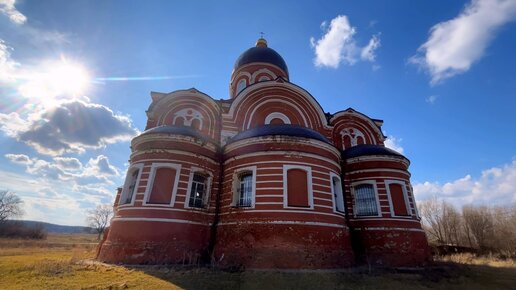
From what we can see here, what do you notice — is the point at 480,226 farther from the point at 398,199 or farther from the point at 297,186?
the point at 297,186

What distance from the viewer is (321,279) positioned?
27.5ft

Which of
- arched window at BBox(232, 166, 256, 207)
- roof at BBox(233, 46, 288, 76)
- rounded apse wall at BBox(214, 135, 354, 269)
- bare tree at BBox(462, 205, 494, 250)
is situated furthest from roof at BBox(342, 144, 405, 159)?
bare tree at BBox(462, 205, 494, 250)

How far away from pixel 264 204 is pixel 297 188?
1659mm

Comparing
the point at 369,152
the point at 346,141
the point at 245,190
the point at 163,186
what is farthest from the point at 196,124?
the point at 346,141

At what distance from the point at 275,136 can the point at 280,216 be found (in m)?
3.65

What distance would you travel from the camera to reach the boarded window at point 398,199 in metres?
13.4

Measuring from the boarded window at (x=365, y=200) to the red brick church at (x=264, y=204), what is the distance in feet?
0.18

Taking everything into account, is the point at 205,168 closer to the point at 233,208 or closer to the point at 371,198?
the point at 233,208

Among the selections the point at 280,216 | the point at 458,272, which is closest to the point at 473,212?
the point at 458,272

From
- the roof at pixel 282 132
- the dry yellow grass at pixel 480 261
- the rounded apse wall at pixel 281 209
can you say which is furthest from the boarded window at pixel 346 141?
the dry yellow grass at pixel 480 261

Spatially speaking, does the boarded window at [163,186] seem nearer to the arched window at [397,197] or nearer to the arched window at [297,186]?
the arched window at [297,186]

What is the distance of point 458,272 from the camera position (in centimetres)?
1133

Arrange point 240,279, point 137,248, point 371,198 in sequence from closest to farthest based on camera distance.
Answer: point 240,279 → point 137,248 → point 371,198

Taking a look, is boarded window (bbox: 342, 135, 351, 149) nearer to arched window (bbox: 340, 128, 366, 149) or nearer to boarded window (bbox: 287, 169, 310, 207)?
arched window (bbox: 340, 128, 366, 149)
